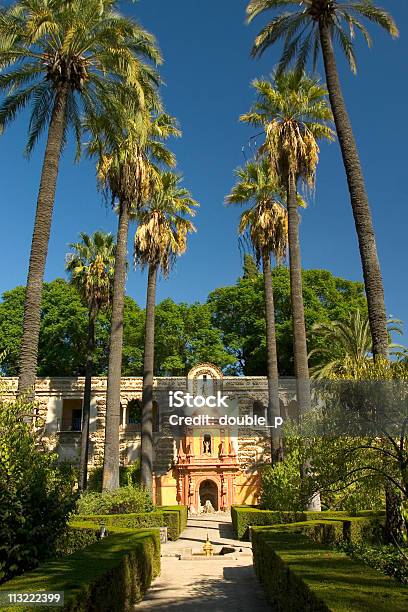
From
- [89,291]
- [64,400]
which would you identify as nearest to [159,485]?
[64,400]

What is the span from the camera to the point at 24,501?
878 centimetres

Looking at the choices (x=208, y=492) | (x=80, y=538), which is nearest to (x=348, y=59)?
(x=80, y=538)

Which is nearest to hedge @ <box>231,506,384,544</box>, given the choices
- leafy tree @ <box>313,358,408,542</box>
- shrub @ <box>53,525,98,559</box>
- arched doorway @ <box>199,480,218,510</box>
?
leafy tree @ <box>313,358,408,542</box>

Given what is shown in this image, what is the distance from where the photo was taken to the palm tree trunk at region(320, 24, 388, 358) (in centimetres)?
1064

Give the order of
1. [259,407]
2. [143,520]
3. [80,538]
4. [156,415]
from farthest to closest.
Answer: [156,415] → [259,407] → [143,520] → [80,538]

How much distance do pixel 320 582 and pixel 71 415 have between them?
3246 cm

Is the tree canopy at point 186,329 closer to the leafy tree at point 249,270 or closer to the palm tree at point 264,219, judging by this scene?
the leafy tree at point 249,270

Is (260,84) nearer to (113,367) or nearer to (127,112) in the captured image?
(127,112)

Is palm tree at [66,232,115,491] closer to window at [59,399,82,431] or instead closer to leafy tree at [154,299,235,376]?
window at [59,399,82,431]

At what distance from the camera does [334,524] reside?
14328mm

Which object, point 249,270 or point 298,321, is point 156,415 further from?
point 298,321

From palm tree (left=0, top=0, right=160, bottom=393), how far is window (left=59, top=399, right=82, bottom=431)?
937 inches

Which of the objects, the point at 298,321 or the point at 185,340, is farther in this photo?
the point at 185,340

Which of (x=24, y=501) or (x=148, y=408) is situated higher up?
(x=148, y=408)
